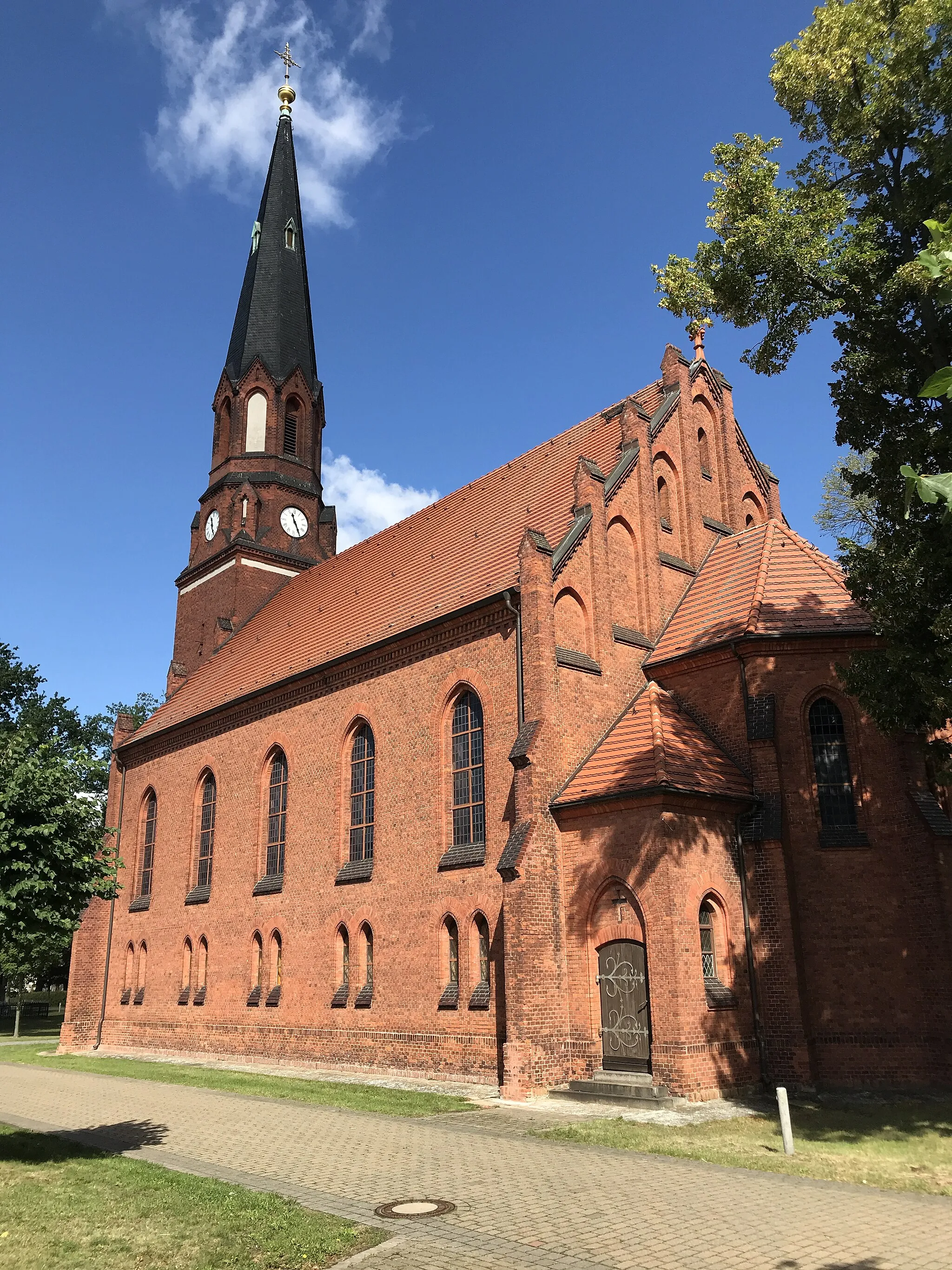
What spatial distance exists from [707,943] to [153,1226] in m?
10.1

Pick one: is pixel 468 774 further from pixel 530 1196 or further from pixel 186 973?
pixel 186 973

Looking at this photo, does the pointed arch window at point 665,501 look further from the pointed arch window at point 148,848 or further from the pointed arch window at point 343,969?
the pointed arch window at point 148,848

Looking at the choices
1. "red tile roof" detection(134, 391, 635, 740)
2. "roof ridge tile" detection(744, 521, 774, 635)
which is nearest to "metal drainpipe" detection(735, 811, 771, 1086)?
"roof ridge tile" detection(744, 521, 774, 635)

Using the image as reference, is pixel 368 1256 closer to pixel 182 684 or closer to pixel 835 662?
pixel 835 662

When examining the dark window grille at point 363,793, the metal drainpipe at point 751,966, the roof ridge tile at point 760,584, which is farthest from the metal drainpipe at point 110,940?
the roof ridge tile at point 760,584

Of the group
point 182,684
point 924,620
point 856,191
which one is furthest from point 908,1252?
point 182,684

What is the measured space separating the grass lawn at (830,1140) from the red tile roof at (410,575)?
9.98 meters

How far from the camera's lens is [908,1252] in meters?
7.41

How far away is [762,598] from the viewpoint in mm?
18781

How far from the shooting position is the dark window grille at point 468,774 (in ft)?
64.2

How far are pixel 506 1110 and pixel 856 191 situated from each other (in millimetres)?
15138

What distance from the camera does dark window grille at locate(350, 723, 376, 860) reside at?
2242cm

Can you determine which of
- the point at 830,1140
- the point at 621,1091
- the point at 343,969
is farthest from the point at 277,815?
the point at 830,1140

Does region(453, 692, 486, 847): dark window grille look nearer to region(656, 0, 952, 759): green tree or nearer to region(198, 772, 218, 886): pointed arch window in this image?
region(656, 0, 952, 759): green tree
